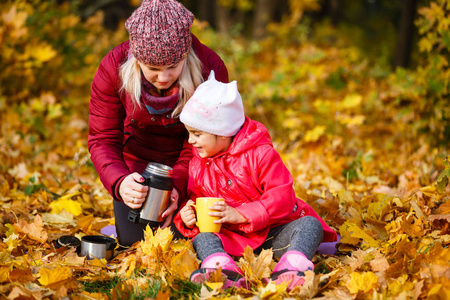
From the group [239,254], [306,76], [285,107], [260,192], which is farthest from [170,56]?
[306,76]

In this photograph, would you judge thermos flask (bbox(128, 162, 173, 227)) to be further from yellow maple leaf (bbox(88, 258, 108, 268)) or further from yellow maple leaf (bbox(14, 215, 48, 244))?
yellow maple leaf (bbox(14, 215, 48, 244))

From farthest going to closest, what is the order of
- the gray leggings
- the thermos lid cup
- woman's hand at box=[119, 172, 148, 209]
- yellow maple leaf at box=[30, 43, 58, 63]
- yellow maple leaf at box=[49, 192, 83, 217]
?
yellow maple leaf at box=[30, 43, 58, 63] < yellow maple leaf at box=[49, 192, 83, 217] < the thermos lid cup < woman's hand at box=[119, 172, 148, 209] < the gray leggings

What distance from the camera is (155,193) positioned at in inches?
97.0

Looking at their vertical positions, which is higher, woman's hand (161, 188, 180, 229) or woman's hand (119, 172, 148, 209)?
woman's hand (119, 172, 148, 209)

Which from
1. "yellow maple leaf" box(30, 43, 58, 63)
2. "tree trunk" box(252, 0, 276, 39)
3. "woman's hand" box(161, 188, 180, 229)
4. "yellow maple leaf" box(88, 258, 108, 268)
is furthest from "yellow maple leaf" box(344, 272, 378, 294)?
"tree trunk" box(252, 0, 276, 39)

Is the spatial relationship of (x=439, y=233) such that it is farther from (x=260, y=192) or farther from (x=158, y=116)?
(x=158, y=116)

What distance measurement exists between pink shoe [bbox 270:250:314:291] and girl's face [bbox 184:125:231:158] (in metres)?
0.65

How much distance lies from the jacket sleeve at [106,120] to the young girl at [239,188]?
1.68 feet

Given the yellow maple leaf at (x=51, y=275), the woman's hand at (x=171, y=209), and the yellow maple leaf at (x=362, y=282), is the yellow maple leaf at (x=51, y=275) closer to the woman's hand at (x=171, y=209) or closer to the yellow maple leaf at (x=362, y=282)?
the woman's hand at (x=171, y=209)

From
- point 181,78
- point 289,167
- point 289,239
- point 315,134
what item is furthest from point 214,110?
point 315,134

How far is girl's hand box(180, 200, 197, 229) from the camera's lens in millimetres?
2486

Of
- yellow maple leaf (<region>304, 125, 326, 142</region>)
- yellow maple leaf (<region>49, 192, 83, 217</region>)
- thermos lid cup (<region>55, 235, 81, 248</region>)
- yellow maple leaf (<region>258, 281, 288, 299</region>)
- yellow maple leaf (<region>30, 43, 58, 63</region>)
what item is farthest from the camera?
yellow maple leaf (<region>30, 43, 58, 63</region>)

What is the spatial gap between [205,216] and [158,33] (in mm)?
932

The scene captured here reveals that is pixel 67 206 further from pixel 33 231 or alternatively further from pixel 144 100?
pixel 144 100
